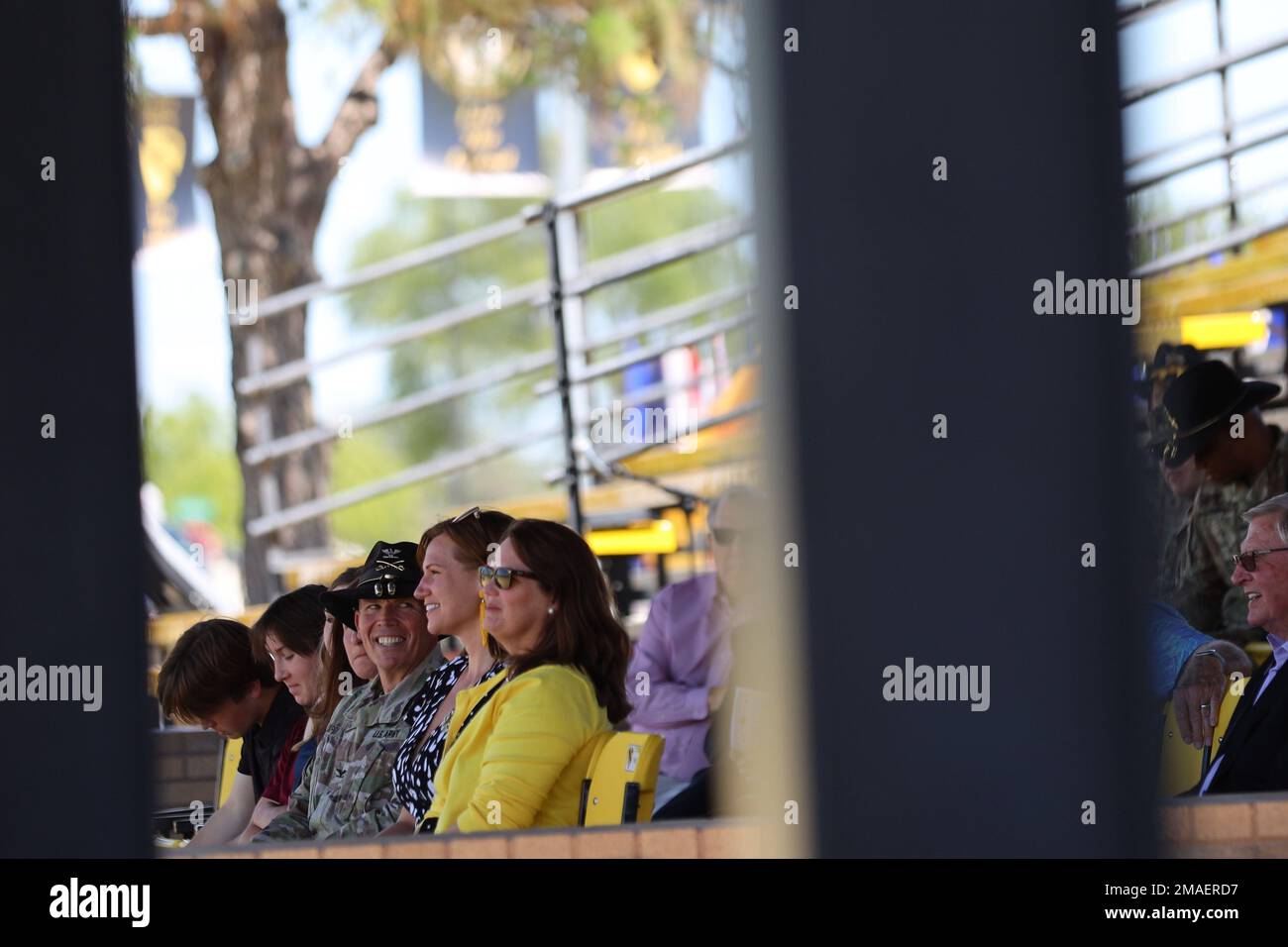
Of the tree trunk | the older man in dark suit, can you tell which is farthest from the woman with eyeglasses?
the tree trunk

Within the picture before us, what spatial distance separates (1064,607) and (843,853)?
0.52 meters

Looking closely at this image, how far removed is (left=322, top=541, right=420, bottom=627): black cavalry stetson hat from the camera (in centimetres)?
326

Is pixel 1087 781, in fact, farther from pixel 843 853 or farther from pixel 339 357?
pixel 339 357

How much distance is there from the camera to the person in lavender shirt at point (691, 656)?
12.4ft

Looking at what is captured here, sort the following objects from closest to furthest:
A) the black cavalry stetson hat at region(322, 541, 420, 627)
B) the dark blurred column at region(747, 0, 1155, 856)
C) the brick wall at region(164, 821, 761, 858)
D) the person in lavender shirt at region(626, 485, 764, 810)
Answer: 1. the dark blurred column at region(747, 0, 1155, 856)
2. the brick wall at region(164, 821, 761, 858)
3. the black cavalry stetson hat at region(322, 541, 420, 627)
4. the person in lavender shirt at region(626, 485, 764, 810)

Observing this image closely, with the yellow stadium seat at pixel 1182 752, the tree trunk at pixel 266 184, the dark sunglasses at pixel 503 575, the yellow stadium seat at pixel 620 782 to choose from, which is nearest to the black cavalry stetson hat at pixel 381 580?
the dark sunglasses at pixel 503 575

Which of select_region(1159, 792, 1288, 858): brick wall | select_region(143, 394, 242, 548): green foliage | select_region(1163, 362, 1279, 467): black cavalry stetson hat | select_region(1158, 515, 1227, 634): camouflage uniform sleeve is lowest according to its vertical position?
select_region(1159, 792, 1288, 858): brick wall

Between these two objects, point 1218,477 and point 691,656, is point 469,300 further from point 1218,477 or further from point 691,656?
point 1218,477

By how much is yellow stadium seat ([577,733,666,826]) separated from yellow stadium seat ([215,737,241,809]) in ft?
2.94

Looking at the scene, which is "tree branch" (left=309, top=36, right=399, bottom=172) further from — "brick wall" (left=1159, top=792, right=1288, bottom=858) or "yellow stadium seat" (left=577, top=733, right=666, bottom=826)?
"brick wall" (left=1159, top=792, right=1288, bottom=858)

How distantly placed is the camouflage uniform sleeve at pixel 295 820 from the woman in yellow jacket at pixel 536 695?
0.37 m

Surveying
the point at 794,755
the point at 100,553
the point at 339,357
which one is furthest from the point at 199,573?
the point at 794,755
